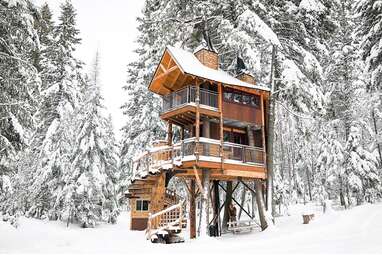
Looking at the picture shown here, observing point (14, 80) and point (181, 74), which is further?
point (181, 74)

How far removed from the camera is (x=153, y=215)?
58.0ft

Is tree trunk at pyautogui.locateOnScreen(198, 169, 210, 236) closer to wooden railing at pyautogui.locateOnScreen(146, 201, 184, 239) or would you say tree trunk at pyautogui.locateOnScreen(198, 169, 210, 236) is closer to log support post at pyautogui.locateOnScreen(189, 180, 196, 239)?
wooden railing at pyautogui.locateOnScreen(146, 201, 184, 239)

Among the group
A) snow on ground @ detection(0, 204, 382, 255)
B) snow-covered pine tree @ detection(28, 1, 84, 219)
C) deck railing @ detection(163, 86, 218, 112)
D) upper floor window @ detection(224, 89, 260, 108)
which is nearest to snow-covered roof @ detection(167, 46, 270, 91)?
deck railing @ detection(163, 86, 218, 112)

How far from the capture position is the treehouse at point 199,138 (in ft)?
59.4

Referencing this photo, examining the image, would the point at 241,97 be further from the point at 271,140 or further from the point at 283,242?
the point at 283,242

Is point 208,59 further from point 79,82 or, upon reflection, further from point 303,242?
point 79,82

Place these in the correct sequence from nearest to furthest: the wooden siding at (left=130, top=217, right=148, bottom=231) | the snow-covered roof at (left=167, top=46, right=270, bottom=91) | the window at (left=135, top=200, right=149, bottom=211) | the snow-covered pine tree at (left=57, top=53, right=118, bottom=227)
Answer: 1. the snow-covered roof at (left=167, top=46, right=270, bottom=91)
2. the snow-covered pine tree at (left=57, top=53, right=118, bottom=227)
3. the wooden siding at (left=130, top=217, right=148, bottom=231)
4. the window at (left=135, top=200, right=149, bottom=211)

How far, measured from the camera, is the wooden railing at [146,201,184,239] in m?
17.5

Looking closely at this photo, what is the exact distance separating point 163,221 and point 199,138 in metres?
4.74

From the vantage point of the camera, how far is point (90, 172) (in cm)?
3119

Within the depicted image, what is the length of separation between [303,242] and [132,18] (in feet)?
91.3

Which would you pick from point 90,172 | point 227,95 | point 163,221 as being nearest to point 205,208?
point 163,221

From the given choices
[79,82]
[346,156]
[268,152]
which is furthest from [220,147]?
[79,82]

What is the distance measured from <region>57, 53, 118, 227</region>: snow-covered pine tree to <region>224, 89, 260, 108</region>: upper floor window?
1571 centimetres
